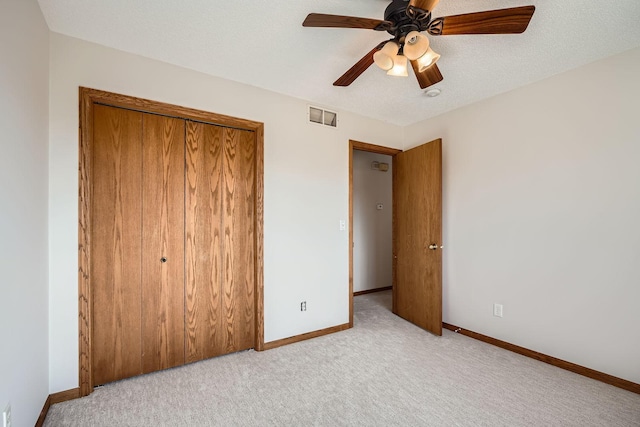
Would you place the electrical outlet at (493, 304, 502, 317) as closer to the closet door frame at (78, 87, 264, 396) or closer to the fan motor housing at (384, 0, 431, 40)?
the fan motor housing at (384, 0, 431, 40)

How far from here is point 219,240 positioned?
2484 millimetres

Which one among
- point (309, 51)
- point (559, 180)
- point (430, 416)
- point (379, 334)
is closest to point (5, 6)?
point (309, 51)

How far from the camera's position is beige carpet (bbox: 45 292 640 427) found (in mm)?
1682

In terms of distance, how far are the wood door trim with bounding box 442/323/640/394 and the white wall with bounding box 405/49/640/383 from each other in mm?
41

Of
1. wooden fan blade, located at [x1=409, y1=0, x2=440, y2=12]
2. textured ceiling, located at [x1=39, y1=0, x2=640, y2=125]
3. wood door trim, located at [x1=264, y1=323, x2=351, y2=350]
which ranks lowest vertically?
wood door trim, located at [x1=264, y1=323, x2=351, y2=350]

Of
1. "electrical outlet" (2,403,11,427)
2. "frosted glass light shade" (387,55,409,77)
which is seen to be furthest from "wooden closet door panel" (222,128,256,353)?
"frosted glass light shade" (387,55,409,77)

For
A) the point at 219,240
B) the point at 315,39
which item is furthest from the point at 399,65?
the point at 219,240

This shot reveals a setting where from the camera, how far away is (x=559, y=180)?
7.76 feet

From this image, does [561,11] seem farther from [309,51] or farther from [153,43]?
[153,43]

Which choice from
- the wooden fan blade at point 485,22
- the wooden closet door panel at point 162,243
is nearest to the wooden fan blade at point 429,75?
the wooden fan blade at point 485,22

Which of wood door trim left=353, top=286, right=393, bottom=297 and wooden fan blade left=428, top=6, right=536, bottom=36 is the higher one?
wooden fan blade left=428, top=6, right=536, bottom=36

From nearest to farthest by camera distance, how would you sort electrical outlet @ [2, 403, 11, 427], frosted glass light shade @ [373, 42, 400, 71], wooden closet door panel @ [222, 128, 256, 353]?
electrical outlet @ [2, 403, 11, 427] < frosted glass light shade @ [373, 42, 400, 71] < wooden closet door panel @ [222, 128, 256, 353]

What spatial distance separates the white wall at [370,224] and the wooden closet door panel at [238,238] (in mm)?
2449

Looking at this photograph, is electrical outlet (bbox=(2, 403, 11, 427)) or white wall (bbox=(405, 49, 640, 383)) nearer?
electrical outlet (bbox=(2, 403, 11, 427))
